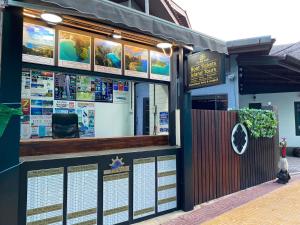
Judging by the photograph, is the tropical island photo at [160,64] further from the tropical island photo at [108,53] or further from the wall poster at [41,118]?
the wall poster at [41,118]

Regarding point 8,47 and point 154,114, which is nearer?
point 8,47

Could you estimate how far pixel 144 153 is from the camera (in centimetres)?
454

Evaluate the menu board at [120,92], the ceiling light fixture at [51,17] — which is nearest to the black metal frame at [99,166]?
the ceiling light fixture at [51,17]

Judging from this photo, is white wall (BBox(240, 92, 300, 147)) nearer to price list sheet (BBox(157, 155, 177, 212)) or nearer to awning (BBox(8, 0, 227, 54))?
price list sheet (BBox(157, 155, 177, 212))

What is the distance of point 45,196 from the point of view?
11.4 feet

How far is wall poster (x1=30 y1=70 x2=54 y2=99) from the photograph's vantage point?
680 centimetres

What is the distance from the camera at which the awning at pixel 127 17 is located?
9.89 ft

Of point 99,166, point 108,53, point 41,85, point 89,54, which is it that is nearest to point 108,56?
point 108,53

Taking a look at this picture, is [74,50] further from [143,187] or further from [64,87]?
[64,87]

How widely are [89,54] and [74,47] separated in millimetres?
260

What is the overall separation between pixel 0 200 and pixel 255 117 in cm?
576

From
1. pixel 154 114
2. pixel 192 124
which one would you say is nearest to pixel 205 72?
pixel 192 124

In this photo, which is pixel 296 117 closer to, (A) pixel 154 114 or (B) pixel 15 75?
(A) pixel 154 114

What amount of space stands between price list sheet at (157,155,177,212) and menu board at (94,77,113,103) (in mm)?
3620
